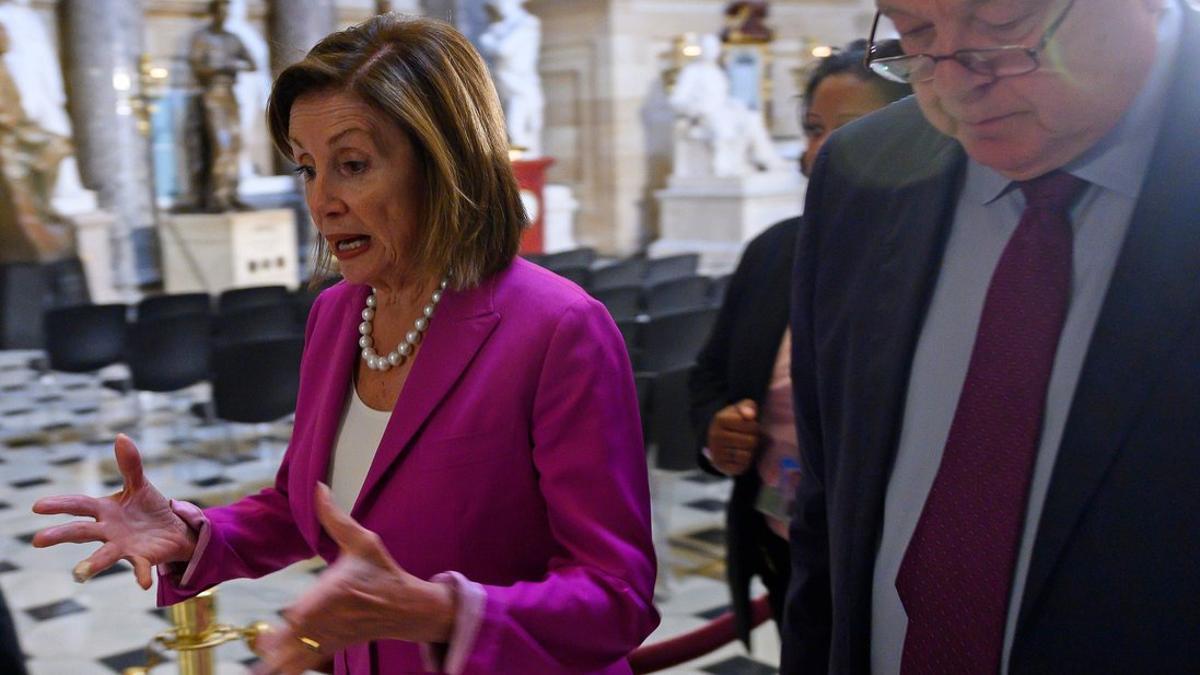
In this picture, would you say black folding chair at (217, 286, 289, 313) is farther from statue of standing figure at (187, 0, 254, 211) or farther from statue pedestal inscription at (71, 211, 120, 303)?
statue of standing figure at (187, 0, 254, 211)

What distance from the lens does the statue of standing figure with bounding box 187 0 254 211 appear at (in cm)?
1445

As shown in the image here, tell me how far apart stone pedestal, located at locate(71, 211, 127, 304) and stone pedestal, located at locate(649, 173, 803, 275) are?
7321 mm

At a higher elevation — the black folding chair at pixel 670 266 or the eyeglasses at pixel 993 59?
the eyeglasses at pixel 993 59

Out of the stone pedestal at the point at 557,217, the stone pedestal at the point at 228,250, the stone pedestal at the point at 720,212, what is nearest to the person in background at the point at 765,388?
the stone pedestal at the point at 228,250

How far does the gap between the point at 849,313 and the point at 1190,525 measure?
458 millimetres

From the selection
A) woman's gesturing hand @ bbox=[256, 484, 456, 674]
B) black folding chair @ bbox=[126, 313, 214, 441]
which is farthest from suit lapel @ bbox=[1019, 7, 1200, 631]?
black folding chair @ bbox=[126, 313, 214, 441]

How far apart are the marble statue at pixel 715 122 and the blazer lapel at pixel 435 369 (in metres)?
15.5

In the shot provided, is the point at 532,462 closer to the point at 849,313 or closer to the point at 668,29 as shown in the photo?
the point at 849,313

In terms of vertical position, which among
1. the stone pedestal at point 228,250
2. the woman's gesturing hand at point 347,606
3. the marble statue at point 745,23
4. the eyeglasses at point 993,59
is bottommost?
the stone pedestal at point 228,250

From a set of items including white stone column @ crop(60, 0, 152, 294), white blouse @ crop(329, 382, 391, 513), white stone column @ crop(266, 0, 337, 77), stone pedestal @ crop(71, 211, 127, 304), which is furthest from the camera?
white stone column @ crop(266, 0, 337, 77)

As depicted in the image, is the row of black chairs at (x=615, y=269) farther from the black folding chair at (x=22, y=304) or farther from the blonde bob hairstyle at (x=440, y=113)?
the blonde bob hairstyle at (x=440, y=113)

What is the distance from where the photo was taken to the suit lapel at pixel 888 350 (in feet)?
4.51

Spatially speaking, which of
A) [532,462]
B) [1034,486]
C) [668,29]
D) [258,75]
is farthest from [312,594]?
[668,29]

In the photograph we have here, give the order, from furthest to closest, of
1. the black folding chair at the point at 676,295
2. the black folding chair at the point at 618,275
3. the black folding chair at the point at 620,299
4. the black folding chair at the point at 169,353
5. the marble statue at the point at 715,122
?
the marble statue at the point at 715,122, the black folding chair at the point at 618,275, the black folding chair at the point at 676,295, the black folding chair at the point at 620,299, the black folding chair at the point at 169,353
